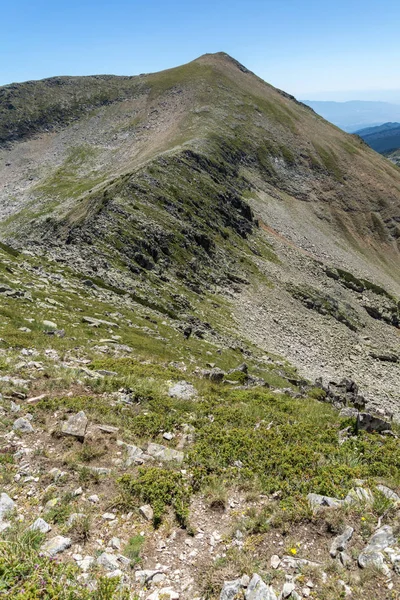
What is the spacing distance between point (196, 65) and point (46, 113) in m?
68.7

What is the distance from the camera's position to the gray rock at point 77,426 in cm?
1215

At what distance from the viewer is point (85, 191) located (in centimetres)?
9562

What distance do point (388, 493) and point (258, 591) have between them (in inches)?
192

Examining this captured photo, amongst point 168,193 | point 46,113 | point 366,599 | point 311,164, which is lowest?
point 366,599

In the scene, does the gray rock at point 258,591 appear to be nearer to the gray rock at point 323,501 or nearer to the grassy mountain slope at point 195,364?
the grassy mountain slope at point 195,364

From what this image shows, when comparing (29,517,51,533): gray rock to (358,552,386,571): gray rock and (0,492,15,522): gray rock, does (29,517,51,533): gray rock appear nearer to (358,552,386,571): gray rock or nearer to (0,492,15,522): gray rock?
(0,492,15,522): gray rock

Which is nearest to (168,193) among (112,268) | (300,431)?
(112,268)

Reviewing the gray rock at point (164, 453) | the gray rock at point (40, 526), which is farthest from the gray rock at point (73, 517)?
the gray rock at point (164, 453)

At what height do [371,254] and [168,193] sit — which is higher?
[168,193]

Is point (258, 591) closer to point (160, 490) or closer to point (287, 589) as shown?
point (287, 589)

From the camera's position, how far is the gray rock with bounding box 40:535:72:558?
25.9 feet

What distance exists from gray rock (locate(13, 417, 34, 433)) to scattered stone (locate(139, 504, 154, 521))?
16.2ft

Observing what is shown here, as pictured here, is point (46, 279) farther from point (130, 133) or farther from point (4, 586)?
point (130, 133)

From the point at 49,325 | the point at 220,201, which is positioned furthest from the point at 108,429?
the point at 220,201
